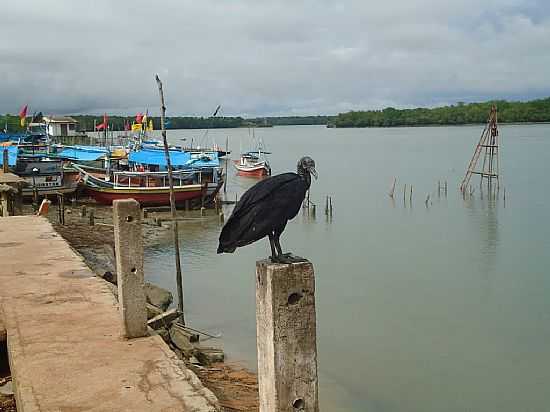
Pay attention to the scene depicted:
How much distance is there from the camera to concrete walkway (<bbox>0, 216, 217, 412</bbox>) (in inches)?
206

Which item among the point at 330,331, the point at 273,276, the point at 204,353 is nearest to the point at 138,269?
the point at 273,276

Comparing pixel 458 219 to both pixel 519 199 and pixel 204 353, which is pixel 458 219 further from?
pixel 204 353

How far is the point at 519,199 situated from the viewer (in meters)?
32.2

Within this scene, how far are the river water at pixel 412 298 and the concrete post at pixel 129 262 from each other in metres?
4.24

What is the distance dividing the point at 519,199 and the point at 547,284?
54.1ft

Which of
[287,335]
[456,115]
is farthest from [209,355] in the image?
[456,115]

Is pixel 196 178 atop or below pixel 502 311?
atop

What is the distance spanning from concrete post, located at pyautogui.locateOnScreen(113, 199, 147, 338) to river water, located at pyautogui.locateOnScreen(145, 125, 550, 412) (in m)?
4.24

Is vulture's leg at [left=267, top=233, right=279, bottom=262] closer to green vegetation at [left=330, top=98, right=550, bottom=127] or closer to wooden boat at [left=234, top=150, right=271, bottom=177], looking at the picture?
wooden boat at [left=234, top=150, right=271, bottom=177]

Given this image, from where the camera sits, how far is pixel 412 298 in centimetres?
1570

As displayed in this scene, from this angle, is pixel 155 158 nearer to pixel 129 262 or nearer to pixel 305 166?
pixel 129 262

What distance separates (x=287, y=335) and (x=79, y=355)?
3.27 m

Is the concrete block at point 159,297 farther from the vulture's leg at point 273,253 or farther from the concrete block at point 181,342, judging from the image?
the vulture's leg at point 273,253

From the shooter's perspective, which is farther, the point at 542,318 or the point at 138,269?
the point at 542,318
